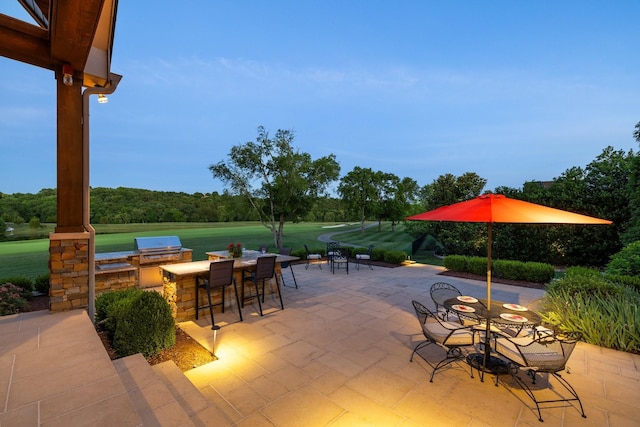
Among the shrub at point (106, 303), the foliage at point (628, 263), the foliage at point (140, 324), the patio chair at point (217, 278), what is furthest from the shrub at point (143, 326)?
the foliage at point (628, 263)

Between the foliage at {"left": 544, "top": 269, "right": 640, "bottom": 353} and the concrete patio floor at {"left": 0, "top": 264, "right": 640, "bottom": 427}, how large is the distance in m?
0.27

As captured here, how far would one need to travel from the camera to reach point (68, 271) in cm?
375

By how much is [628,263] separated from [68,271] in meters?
10.8

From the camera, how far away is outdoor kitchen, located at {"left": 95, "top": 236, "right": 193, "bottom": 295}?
651 cm

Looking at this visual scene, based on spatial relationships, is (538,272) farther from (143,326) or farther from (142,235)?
(142,235)

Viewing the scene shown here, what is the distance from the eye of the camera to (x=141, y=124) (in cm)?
6044

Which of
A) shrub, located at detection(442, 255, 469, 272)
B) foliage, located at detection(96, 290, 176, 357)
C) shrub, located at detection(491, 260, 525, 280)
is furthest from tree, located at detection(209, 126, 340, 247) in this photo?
foliage, located at detection(96, 290, 176, 357)

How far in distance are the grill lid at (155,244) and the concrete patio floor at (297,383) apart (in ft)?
11.9

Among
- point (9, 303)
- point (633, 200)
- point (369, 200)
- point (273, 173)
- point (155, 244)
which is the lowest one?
point (9, 303)

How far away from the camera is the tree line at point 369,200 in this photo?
10172mm

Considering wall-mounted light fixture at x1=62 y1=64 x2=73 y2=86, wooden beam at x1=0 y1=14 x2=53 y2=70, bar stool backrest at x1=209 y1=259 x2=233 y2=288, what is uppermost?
wooden beam at x1=0 y1=14 x2=53 y2=70

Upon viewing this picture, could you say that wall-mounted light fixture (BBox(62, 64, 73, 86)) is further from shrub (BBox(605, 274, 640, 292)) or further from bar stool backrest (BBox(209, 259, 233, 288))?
shrub (BBox(605, 274, 640, 292))

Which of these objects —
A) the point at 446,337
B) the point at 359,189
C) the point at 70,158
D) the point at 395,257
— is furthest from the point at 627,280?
the point at 359,189

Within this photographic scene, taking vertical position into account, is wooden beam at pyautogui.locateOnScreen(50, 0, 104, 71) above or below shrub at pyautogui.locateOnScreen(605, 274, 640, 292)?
above
